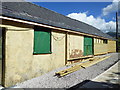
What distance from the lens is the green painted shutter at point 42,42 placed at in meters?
5.91

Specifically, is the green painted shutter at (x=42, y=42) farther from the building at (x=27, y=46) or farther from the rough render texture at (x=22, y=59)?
the rough render texture at (x=22, y=59)

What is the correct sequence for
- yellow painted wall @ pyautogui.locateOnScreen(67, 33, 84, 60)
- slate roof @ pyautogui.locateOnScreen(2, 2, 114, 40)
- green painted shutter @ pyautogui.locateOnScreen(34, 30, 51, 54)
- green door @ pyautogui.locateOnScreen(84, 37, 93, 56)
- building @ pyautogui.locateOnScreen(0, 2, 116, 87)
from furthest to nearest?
green door @ pyautogui.locateOnScreen(84, 37, 93, 56) → yellow painted wall @ pyautogui.locateOnScreen(67, 33, 84, 60) → green painted shutter @ pyautogui.locateOnScreen(34, 30, 51, 54) → slate roof @ pyautogui.locateOnScreen(2, 2, 114, 40) → building @ pyautogui.locateOnScreen(0, 2, 116, 87)

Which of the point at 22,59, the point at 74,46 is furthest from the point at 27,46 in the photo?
the point at 74,46

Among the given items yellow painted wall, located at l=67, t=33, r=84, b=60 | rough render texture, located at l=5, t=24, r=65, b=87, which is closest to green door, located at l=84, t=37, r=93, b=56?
yellow painted wall, located at l=67, t=33, r=84, b=60

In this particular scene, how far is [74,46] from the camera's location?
31.6 feet

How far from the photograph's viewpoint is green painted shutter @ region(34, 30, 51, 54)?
5914 millimetres

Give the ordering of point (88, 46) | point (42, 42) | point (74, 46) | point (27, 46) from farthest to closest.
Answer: point (88, 46) → point (74, 46) → point (42, 42) → point (27, 46)

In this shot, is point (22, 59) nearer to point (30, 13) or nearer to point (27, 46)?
point (27, 46)

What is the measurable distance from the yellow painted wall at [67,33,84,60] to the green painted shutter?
97.0 inches

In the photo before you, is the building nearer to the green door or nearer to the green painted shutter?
the green painted shutter

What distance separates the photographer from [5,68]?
174 inches

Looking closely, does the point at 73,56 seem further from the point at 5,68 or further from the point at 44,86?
the point at 5,68

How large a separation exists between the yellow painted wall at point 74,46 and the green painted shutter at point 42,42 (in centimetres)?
246

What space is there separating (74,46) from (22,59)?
565 centimetres
